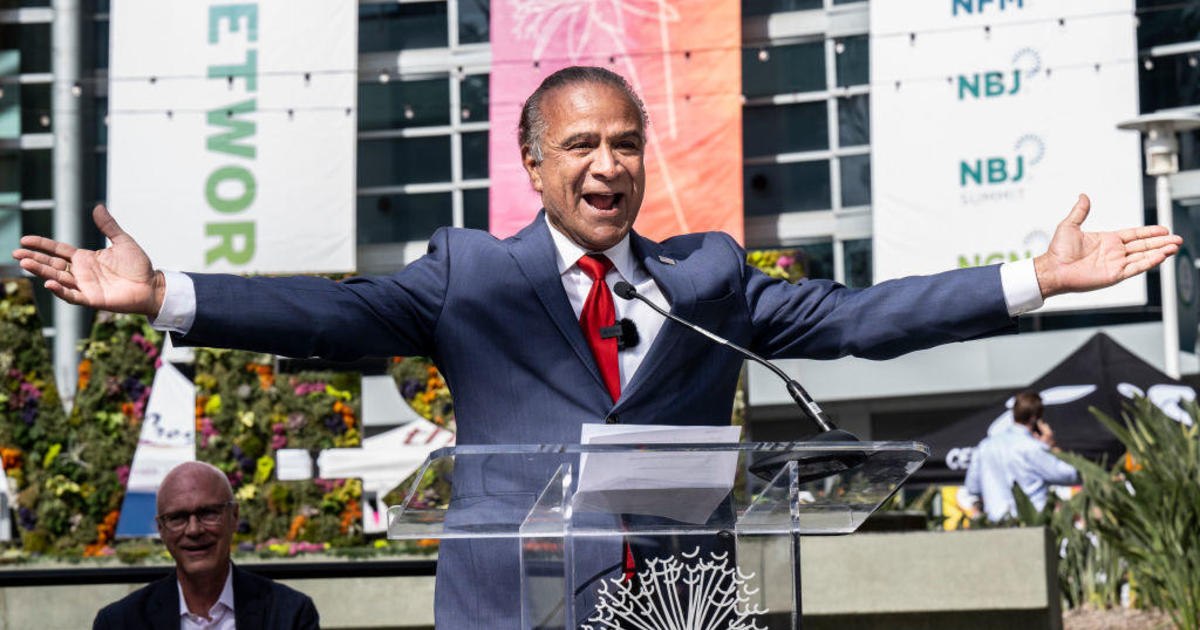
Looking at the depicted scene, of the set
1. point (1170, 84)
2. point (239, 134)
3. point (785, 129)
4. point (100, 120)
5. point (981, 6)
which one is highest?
point (981, 6)

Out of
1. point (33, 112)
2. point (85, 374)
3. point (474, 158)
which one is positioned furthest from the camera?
point (33, 112)

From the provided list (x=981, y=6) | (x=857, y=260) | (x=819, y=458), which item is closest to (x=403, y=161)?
(x=857, y=260)

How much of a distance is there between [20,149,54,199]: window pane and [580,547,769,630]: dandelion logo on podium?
1925 centimetres

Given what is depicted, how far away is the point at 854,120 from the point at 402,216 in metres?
5.66

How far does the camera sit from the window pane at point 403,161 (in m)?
19.7

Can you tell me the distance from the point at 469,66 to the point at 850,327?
16.3m

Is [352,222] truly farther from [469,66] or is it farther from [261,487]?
[261,487]

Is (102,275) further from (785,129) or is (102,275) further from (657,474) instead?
(785,129)

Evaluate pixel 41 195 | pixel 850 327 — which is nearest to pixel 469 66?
pixel 41 195

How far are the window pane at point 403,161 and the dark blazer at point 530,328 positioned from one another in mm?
17271

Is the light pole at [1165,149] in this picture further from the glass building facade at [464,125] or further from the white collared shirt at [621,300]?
the white collared shirt at [621,300]

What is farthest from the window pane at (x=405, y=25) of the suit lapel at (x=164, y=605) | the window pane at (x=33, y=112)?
the suit lapel at (x=164, y=605)

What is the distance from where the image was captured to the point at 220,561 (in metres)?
4.12

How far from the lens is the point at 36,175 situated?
65.6 feet
